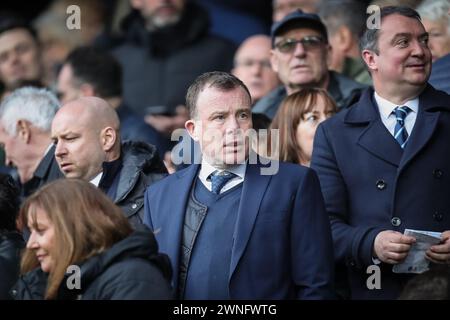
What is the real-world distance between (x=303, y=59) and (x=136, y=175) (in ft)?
6.32

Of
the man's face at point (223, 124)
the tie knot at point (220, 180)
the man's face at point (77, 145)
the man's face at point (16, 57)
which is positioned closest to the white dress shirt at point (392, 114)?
the man's face at point (223, 124)

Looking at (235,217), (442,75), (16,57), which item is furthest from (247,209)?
(16,57)

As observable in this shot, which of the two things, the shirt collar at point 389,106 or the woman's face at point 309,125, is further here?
the woman's face at point 309,125

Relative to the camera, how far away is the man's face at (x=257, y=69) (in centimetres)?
983

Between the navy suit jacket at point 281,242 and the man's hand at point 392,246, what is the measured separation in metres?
0.40

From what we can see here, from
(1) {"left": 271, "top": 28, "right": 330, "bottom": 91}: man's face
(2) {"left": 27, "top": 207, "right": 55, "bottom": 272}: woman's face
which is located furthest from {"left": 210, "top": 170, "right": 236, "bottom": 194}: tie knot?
(1) {"left": 271, "top": 28, "right": 330, "bottom": 91}: man's face

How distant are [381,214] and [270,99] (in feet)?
7.87

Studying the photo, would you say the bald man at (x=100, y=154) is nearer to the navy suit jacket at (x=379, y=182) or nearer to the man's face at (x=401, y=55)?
the navy suit jacket at (x=379, y=182)

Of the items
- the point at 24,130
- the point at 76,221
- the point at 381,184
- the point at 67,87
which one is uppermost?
the point at 67,87

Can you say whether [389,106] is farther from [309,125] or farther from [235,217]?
[235,217]

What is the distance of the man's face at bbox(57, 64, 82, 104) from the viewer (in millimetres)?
9805

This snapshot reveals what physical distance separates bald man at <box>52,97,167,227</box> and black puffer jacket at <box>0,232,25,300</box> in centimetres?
69

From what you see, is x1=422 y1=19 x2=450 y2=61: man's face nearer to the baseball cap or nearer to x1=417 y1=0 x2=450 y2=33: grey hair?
x1=417 y1=0 x2=450 y2=33: grey hair

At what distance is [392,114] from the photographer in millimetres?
6973
